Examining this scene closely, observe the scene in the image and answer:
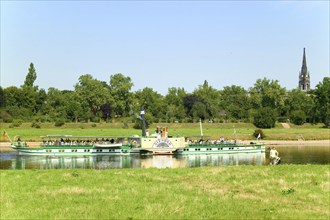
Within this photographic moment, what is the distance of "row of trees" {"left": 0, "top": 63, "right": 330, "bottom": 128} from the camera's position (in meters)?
132

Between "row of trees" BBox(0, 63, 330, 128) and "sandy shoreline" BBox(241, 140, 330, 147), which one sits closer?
"sandy shoreline" BBox(241, 140, 330, 147)

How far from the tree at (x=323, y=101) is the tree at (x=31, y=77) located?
104 metres

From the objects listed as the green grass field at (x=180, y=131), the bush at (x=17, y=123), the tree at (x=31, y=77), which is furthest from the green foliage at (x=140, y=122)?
the tree at (x=31, y=77)

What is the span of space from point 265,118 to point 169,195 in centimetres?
10167

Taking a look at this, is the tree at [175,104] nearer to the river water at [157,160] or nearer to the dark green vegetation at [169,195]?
the river water at [157,160]

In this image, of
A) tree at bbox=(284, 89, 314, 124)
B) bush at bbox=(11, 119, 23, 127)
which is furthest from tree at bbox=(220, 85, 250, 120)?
bush at bbox=(11, 119, 23, 127)

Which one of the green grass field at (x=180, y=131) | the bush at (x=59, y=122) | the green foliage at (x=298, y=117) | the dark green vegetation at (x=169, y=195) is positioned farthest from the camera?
the green foliage at (x=298, y=117)

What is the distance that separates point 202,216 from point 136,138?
58.6 meters

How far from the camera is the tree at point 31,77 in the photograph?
157975 mm

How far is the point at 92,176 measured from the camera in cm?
2867

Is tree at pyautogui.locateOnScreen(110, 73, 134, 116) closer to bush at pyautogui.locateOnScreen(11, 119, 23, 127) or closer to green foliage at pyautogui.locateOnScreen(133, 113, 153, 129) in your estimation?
green foliage at pyautogui.locateOnScreen(133, 113, 153, 129)

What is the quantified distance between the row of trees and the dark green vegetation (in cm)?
10038

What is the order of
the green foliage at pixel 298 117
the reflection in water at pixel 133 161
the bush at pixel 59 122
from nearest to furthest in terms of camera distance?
the reflection in water at pixel 133 161 < the bush at pixel 59 122 < the green foliage at pixel 298 117

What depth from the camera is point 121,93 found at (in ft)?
480
